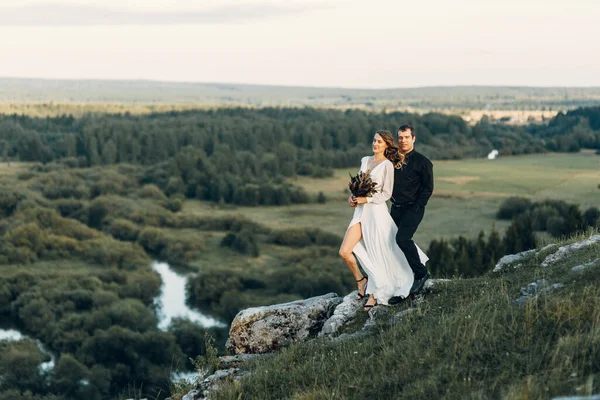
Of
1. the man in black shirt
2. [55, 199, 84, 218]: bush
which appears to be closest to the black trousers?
the man in black shirt

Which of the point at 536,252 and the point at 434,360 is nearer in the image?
the point at 434,360

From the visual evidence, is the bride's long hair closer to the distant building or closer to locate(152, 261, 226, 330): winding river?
locate(152, 261, 226, 330): winding river

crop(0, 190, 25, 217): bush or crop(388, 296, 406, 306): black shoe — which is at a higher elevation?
crop(388, 296, 406, 306): black shoe

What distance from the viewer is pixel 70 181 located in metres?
96.6

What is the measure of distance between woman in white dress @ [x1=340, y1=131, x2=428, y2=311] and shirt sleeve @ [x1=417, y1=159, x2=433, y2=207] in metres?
0.33

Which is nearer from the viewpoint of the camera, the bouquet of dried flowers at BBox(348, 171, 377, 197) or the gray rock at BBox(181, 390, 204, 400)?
the gray rock at BBox(181, 390, 204, 400)

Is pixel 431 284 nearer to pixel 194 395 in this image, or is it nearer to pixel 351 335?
pixel 351 335

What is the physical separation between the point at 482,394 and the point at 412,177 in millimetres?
3927

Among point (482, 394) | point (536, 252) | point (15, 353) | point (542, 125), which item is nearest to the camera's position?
point (482, 394)

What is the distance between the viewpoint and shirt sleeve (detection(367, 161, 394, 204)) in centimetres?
927

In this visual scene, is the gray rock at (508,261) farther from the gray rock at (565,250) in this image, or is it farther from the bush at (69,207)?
the bush at (69,207)

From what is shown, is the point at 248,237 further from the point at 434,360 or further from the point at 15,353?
the point at 434,360

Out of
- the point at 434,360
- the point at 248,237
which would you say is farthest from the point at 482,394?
the point at 248,237

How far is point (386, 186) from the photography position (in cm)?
929
